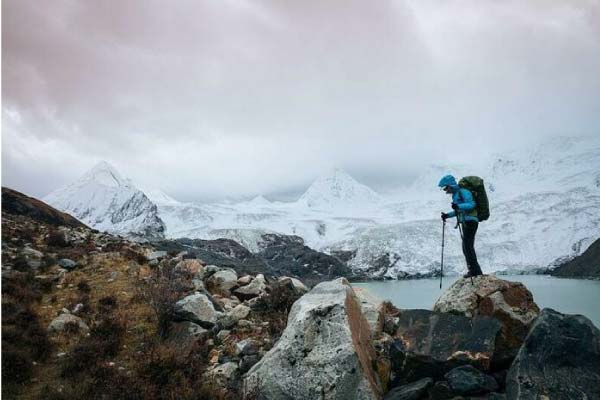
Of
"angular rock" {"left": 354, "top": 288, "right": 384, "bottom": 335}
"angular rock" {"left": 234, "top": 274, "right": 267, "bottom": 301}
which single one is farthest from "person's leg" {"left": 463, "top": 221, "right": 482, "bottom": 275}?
"angular rock" {"left": 234, "top": 274, "right": 267, "bottom": 301}

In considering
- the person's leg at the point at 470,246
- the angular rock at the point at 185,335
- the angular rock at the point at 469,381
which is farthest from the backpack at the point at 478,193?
the angular rock at the point at 185,335

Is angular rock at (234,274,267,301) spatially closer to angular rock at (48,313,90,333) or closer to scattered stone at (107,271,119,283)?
scattered stone at (107,271,119,283)

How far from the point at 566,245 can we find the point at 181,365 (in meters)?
210

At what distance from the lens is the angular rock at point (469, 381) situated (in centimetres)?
630

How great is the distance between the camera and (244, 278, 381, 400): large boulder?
6484mm

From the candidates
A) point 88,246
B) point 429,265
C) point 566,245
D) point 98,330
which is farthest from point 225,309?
point 566,245

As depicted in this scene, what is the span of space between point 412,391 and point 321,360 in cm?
157

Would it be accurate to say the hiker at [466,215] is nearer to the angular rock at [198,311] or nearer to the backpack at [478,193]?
the backpack at [478,193]

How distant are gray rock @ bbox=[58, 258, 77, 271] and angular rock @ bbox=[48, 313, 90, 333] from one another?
14.7 feet

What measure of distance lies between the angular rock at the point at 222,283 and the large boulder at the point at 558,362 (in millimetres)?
8800

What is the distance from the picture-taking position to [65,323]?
9.16 meters

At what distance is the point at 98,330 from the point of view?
9078mm

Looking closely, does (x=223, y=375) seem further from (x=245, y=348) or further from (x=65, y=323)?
(x=65, y=323)

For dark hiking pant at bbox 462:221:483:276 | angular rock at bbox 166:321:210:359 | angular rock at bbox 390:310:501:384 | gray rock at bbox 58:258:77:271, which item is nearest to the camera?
angular rock at bbox 390:310:501:384
